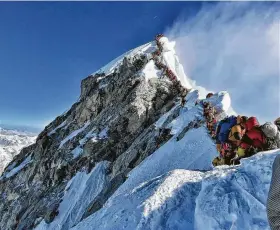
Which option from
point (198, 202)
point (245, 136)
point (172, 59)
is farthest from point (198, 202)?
point (172, 59)

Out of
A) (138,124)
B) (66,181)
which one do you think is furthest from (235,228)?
(66,181)

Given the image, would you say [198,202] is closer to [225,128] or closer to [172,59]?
[225,128]

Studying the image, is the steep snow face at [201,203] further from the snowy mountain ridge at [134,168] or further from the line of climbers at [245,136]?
the line of climbers at [245,136]

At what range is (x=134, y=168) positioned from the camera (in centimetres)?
2530

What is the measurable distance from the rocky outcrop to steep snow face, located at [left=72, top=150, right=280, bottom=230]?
1421cm

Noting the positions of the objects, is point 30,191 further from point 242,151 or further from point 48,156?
point 242,151

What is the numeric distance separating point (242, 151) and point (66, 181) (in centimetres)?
3079

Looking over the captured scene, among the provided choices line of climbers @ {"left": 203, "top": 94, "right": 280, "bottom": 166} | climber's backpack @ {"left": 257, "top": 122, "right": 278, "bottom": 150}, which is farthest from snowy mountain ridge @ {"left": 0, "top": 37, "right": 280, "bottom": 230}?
climber's backpack @ {"left": 257, "top": 122, "right": 278, "bottom": 150}

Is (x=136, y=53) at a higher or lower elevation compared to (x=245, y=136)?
higher

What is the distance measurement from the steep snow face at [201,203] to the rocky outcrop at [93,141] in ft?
46.6

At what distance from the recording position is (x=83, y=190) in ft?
112

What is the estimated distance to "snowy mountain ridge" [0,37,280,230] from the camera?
9.52 m

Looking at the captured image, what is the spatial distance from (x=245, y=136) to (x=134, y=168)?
42.8 ft

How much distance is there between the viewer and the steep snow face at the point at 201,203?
8797 millimetres
